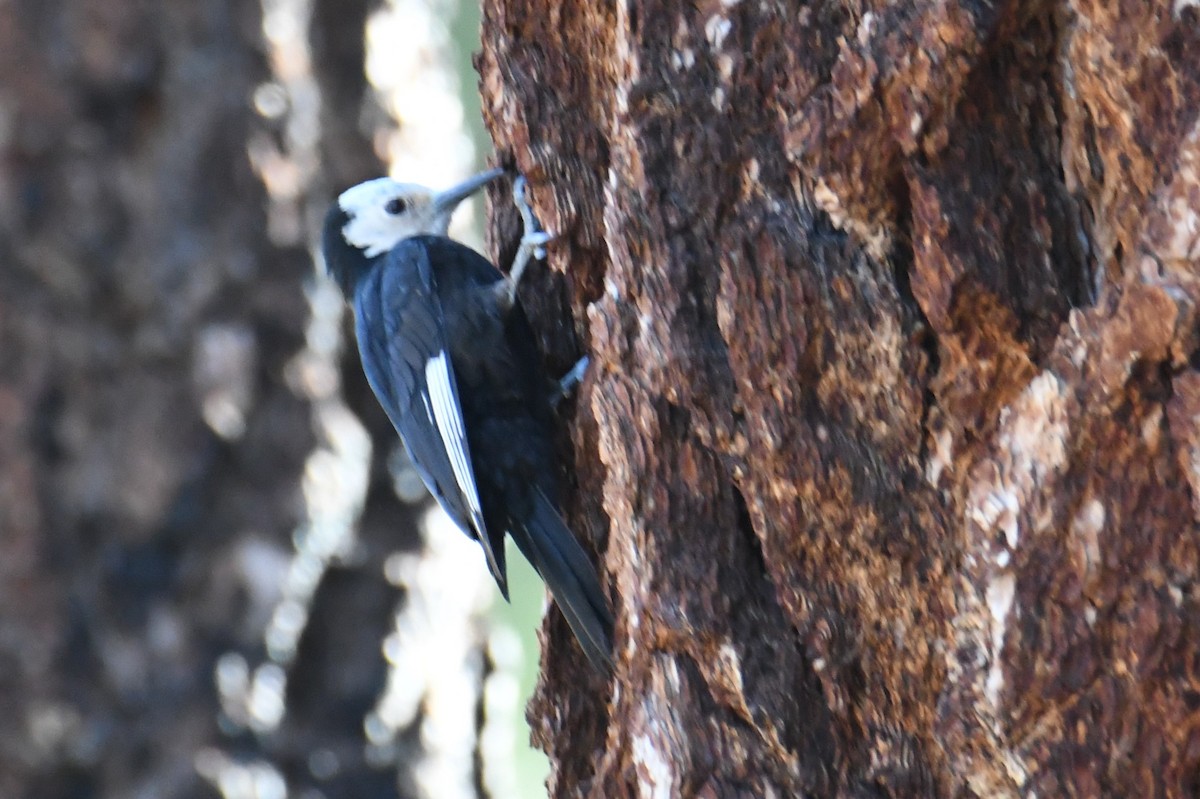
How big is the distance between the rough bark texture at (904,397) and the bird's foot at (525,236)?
51 centimetres

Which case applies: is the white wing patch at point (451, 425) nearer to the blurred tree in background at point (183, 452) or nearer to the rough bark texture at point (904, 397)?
the blurred tree in background at point (183, 452)

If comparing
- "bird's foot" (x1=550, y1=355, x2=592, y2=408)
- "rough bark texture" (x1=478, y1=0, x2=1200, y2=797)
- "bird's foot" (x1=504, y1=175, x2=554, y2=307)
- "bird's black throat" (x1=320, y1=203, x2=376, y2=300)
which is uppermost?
"bird's black throat" (x1=320, y1=203, x2=376, y2=300)

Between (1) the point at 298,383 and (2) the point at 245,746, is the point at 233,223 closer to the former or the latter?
(1) the point at 298,383

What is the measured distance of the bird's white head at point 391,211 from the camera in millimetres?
3232

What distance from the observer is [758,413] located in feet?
5.68

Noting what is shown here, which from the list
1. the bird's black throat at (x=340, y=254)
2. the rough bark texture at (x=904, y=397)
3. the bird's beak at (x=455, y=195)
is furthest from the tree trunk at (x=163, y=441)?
the rough bark texture at (x=904, y=397)

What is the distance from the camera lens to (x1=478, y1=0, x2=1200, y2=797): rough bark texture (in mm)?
1474

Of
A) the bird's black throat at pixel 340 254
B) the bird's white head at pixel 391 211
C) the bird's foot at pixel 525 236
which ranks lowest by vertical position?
the bird's foot at pixel 525 236

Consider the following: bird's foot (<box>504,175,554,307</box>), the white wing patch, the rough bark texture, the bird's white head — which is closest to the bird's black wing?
the white wing patch

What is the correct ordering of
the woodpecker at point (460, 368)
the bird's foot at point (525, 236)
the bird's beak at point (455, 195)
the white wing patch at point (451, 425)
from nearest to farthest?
the bird's foot at point (525, 236) < the woodpecker at point (460, 368) < the white wing patch at point (451, 425) < the bird's beak at point (455, 195)

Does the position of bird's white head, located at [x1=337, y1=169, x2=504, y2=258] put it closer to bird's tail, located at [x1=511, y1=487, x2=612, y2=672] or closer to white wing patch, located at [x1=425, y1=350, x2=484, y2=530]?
white wing patch, located at [x1=425, y1=350, x2=484, y2=530]

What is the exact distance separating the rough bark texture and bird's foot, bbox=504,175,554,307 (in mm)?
511

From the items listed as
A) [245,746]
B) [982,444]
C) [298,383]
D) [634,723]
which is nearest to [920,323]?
[982,444]

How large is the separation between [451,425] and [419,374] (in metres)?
0.21
